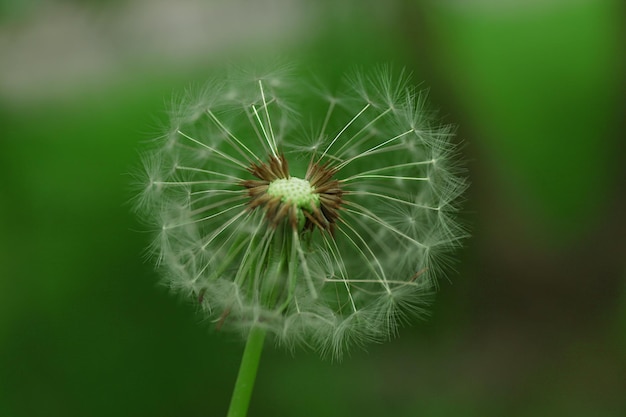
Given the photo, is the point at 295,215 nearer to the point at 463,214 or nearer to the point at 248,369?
the point at 248,369

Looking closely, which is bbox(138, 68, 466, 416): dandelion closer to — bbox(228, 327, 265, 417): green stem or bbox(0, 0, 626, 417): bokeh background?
bbox(228, 327, 265, 417): green stem

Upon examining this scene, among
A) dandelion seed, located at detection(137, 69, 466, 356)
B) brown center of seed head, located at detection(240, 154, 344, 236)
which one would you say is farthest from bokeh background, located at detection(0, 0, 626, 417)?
brown center of seed head, located at detection(240, 154, 344, 236)

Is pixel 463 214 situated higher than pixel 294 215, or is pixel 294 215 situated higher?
pixel 463 214

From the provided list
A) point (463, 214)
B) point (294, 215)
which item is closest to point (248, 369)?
point (294, 215)

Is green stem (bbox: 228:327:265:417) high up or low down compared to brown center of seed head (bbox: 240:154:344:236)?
down

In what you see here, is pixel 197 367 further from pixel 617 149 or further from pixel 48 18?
pixel 617 149

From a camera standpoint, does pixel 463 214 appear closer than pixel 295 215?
No
